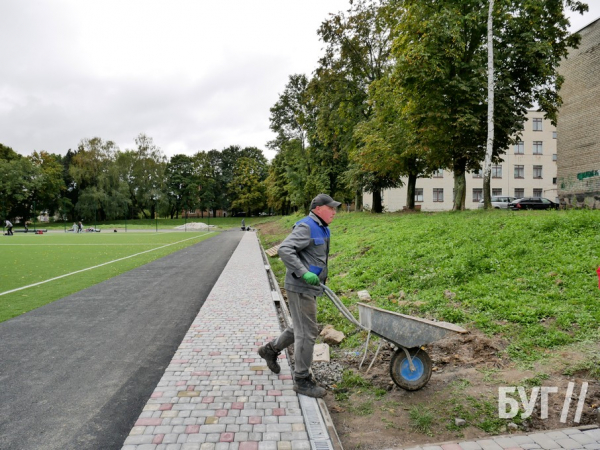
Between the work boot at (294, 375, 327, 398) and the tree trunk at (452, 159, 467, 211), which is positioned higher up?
the tree trunk at (452, 159, 467, 211)

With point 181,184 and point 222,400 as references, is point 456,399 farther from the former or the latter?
point 181,184

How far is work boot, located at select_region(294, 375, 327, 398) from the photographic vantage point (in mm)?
3891

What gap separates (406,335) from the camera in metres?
3.77

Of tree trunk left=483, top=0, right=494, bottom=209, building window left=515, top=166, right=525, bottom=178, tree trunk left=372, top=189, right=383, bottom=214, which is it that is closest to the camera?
tree trunk left=483, top=0, right=494, bottom=209

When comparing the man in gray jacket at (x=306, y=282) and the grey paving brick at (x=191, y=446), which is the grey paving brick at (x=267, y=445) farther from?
the man in gray jacket at (x=306, y=282)

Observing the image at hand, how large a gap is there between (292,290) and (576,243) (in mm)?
6573

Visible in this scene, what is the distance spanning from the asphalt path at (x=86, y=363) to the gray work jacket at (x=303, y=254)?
1.97m

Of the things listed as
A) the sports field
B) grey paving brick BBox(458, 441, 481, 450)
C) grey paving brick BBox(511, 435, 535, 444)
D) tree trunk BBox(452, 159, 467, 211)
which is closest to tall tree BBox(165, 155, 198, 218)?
the sports field

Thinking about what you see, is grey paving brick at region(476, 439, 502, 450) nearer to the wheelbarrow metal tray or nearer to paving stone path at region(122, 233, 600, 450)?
paving stone path at region(122, 233, 600, 450)

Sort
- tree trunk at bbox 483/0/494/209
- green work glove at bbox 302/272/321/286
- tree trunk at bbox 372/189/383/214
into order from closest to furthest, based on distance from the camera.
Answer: green work glove at bbox 302/272/321/286, tree trunk at bbox 483/0/494/209, tree trunk at bbox 372/189/383/214

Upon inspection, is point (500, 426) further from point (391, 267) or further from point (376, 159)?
point (376, 159)

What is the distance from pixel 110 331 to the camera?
6.22 meters

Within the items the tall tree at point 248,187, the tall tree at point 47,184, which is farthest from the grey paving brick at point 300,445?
the tall tree at point 47,184

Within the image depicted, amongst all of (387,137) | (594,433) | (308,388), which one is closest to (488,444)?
(594,433)
